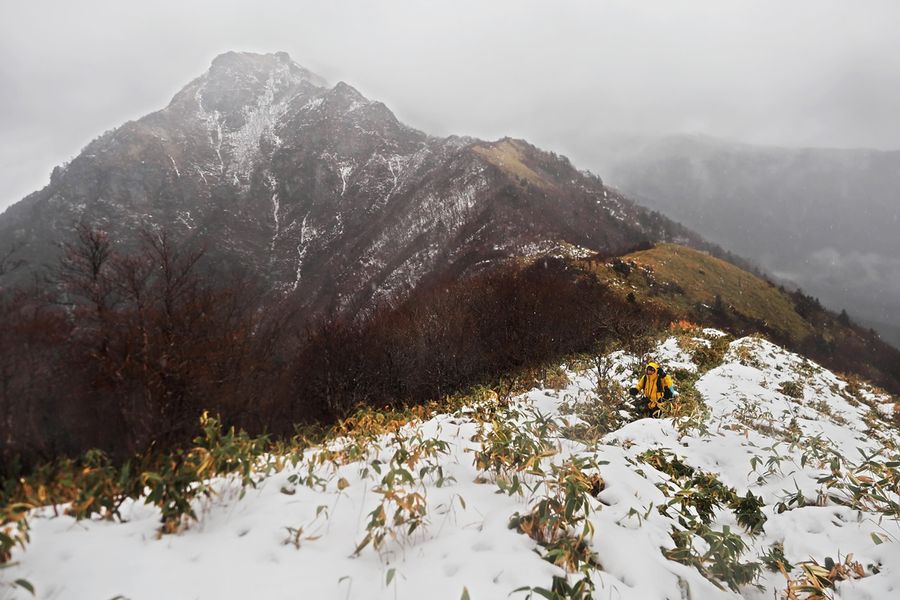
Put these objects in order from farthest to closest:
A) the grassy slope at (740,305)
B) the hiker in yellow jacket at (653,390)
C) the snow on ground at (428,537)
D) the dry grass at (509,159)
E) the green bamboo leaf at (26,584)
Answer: the dry grass at (509,159), the grassy slope at (740,305), the hiker in yellow jacket at (653,390), the snow on ground at (428,537), the green bamboo leaf at (26,584)

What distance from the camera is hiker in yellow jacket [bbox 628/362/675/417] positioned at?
9.37m

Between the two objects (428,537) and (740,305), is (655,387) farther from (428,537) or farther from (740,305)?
(740,305)

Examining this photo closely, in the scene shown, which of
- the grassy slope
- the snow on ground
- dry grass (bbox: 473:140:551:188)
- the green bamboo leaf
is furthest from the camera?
dry grass (bbox: 473:140:551:188)

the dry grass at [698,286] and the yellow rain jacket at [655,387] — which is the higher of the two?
the dry grass at [698,286]

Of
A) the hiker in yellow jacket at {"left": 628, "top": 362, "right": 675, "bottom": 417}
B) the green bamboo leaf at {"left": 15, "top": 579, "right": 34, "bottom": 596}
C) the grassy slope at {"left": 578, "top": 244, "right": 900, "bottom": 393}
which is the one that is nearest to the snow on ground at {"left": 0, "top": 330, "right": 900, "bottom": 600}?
the green bamboo leaf at {"left": 15, "top": 579, "right": 34, "bottom": 596}

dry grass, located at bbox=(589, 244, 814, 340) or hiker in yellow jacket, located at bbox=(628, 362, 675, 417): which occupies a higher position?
dry grass, located at bbox=(589, 244, 814, 340)

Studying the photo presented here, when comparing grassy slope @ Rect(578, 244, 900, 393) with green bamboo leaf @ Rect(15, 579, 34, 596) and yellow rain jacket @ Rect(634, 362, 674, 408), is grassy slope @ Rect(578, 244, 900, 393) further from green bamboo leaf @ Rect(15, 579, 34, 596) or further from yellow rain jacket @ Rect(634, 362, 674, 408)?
green bamboo leaf @ Rect(15, 579, 34, 596)

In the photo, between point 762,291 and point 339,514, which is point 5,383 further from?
point 762,291

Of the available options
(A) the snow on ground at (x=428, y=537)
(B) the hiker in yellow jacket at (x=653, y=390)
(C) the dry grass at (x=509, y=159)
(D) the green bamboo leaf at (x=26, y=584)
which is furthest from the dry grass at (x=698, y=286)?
(C) the dry grass at (x=509, y=159)

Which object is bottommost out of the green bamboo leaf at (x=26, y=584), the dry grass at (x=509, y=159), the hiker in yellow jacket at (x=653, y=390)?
the hiker in yellow jacket at (x=653, y=390)

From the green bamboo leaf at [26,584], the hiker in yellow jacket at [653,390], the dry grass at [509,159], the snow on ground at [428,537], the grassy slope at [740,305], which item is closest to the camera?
the green bamboo leaf at [26,584]

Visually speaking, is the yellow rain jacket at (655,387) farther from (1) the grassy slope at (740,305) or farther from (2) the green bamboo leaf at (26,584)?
(1) the grassy slope at (740,305)

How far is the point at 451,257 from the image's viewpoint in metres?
90.5

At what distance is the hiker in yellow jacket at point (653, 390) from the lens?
9367 millimetres
